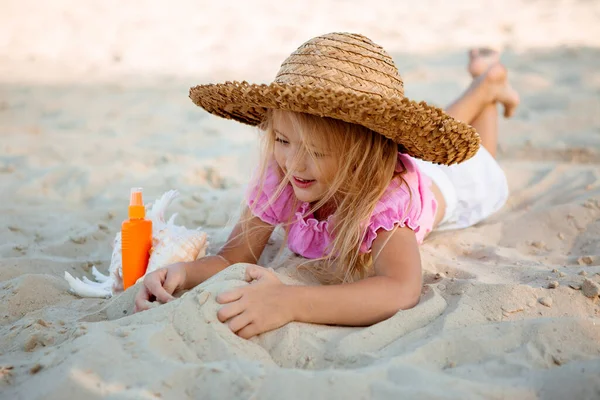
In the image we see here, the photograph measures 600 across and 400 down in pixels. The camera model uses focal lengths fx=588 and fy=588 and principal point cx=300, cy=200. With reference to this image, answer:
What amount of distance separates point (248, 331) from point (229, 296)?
13 cm

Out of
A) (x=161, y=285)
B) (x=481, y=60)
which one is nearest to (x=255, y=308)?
(x=161, y=285)

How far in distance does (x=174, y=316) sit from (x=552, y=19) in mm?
6956

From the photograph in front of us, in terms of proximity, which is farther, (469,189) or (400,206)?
(469,189)

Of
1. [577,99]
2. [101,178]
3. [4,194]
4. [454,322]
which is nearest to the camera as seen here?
[454,322]

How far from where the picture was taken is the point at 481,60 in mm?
3889

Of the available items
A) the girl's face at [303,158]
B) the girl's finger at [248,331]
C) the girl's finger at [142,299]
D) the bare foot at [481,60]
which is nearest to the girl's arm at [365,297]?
the girl's finger at [248,331]

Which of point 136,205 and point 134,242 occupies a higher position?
point 136,205

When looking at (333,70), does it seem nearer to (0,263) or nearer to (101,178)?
(0,263)

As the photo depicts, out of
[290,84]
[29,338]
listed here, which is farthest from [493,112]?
[29,338]

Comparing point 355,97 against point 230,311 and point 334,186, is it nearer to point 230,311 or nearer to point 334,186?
point 334,186

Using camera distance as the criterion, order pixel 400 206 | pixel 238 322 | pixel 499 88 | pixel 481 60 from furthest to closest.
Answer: pixel 481 60
pixel 499 88
pixel 400 206
pixel 238 322

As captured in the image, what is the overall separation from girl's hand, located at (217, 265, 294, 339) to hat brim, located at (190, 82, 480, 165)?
0.60 meters

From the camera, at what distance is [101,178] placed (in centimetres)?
366

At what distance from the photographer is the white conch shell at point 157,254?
2.33m
